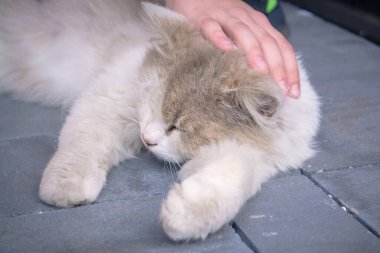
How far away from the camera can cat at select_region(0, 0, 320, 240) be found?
1.28 metres

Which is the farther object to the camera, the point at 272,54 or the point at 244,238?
the point at 272,54

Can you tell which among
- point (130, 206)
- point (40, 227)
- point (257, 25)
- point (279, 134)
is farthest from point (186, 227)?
point (257, 25)

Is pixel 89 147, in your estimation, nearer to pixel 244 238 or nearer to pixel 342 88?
pixel 244 238

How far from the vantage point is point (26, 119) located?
2025 mm

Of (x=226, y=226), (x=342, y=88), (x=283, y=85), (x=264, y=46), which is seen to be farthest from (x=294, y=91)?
(x=342, y=88)

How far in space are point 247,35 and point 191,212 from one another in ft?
2.21

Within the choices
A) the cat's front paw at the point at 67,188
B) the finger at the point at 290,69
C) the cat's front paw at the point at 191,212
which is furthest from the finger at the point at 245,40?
the cat's front paw at the point at 67,188

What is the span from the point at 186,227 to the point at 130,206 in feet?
0.88

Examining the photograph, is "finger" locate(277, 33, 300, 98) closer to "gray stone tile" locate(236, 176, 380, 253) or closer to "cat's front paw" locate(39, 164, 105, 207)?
"gray stone tile" locate(236, 176, 380, 253)

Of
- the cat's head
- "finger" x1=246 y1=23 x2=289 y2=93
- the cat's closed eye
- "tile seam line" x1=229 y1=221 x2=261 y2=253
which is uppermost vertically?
"finger" x1=246 y1=23 x2=289 y2=93

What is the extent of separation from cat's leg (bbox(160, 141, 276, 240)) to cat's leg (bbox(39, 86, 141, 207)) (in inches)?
10.6

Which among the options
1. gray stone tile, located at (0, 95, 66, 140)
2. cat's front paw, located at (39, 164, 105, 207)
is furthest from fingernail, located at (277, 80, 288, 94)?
gray stone tile, located at (0, 95, 66, 140)

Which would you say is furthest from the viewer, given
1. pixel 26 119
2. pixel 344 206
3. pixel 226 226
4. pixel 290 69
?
pixel 26 119

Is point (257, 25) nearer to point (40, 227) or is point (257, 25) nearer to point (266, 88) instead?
point (266, 88)
